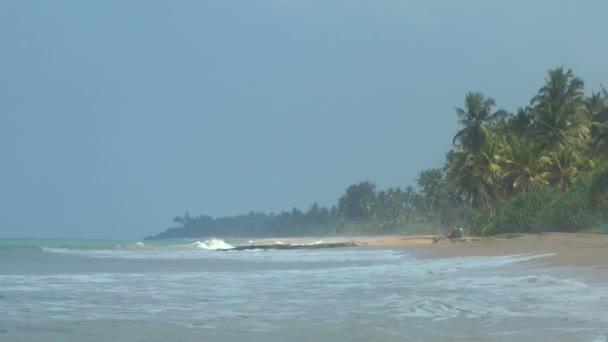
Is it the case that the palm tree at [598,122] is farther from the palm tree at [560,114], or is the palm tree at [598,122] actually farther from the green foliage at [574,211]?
the green foliage at [574,211]

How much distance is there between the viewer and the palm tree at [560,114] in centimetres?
4775

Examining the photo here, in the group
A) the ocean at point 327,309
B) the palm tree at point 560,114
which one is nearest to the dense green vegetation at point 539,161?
the palm tree at point 560,114

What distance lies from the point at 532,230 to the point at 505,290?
109ft

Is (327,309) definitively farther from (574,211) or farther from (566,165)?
(566,165)

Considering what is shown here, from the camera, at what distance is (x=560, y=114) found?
47.7m

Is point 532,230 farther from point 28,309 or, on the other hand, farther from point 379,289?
point 28,309

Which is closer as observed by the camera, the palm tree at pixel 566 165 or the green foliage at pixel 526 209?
the green foliage at pixel 526 209

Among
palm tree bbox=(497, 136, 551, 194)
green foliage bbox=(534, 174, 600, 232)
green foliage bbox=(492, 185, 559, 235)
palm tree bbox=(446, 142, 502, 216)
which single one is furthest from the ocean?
palm tree bbox=(446, 142, 502, 216)

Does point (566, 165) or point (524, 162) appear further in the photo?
point (524, 162)

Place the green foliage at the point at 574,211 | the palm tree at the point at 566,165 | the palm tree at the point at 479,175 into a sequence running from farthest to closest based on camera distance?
the palm tree at the point at 479,175, the palm tree at the point at 566,165, the green foliage at the point at 574,211

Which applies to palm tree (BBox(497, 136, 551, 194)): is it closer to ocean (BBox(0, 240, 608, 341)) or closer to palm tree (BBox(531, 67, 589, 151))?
palm tree (BBox(531, 67, 589, 151))

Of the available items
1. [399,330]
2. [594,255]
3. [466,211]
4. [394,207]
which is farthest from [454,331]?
[394,207]

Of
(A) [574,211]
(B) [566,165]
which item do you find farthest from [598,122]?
(A) [574,211]

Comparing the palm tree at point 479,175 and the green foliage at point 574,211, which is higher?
the palm tree at point 479,175
